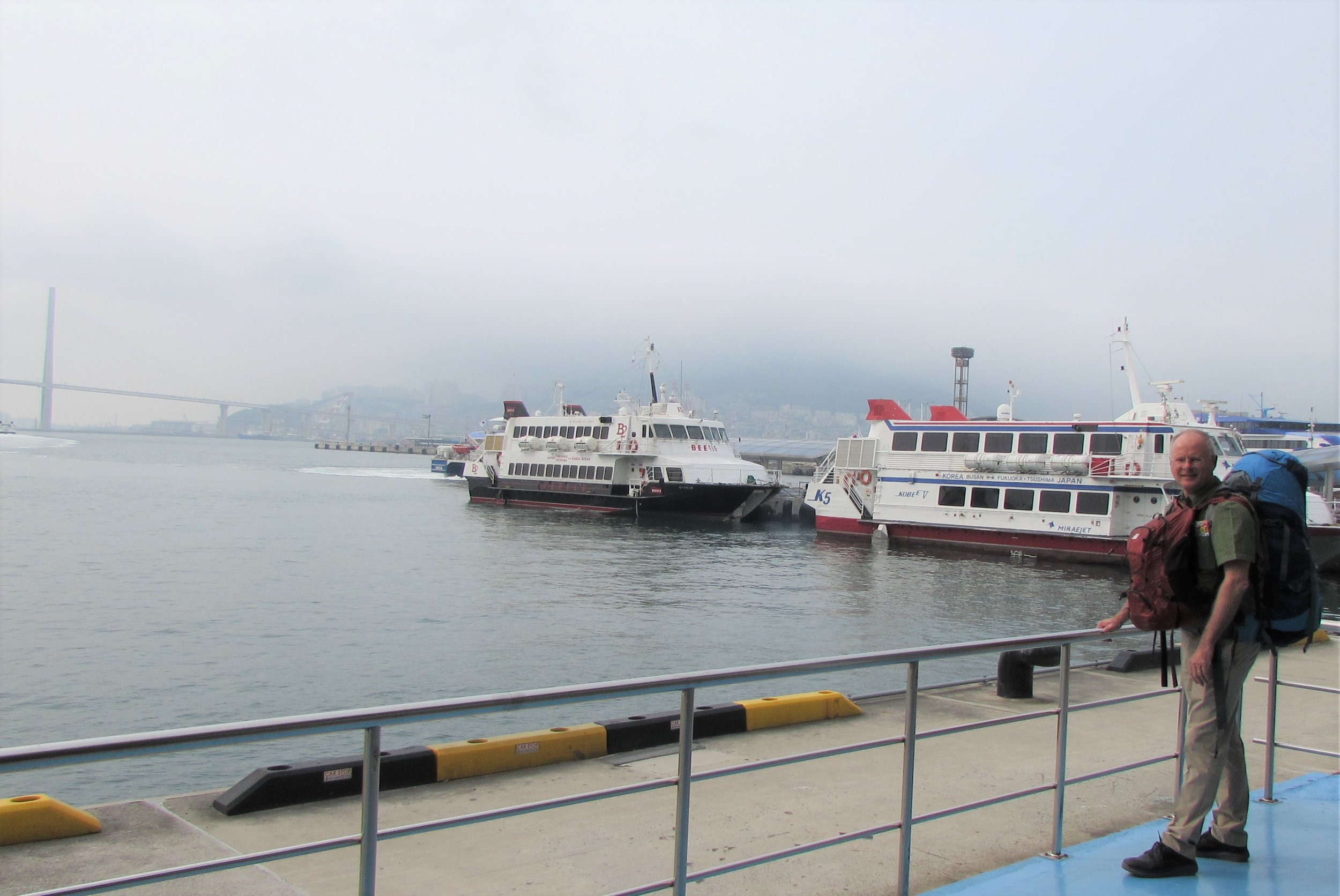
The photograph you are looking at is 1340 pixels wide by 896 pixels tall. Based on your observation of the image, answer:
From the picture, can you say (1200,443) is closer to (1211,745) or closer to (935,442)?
(1211,745)

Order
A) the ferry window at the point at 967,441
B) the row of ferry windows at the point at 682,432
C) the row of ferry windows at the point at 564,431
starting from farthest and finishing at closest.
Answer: the row of ferry windows at the point at 564,431
the row of ferry windows at the point at 682,432
the ferry window at the point at 967,441

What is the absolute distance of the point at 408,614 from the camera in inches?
809

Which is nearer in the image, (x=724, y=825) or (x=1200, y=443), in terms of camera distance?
(x=1200, y=443)

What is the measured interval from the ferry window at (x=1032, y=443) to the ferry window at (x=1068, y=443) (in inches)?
12.1

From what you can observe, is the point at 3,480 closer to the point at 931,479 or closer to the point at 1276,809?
the point at 931,479

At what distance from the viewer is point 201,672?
15000 millimetres

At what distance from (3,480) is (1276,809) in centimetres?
7696

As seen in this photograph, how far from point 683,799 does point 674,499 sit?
40.6 m

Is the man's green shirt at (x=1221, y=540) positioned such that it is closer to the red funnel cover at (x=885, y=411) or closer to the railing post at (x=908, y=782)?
the railing post at (x=908, y=782)

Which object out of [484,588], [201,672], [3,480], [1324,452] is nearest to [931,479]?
[484,588]

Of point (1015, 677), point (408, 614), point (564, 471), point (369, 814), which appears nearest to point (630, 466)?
point (564, 471)

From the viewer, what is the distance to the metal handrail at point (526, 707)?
7.01 ft

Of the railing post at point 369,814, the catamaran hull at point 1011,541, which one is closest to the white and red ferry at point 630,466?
the catamaran hull at point 1011,541

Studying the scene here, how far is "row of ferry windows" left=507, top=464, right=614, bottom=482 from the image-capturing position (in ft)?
153
